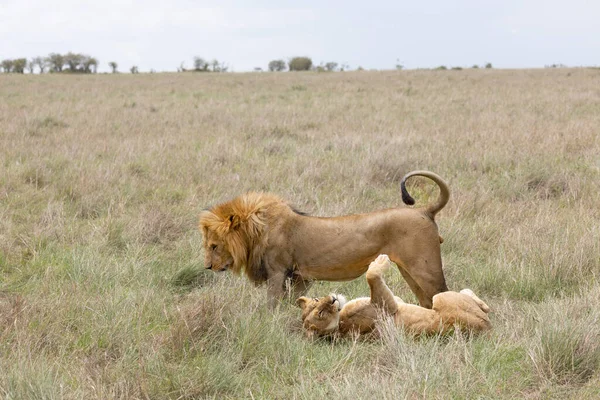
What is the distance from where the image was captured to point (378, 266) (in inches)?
160

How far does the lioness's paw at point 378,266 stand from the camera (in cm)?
399

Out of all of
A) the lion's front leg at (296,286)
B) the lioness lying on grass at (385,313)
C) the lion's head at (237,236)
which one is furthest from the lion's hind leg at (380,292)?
the lion's head at (237,236)

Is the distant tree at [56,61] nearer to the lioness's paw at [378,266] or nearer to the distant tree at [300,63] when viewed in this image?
the distant tree at [300,63]

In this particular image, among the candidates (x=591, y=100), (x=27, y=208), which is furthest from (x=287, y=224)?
(x=591, y=100)

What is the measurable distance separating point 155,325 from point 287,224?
3.91 feet

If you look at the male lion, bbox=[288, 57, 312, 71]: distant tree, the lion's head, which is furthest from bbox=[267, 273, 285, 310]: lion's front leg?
bbox=[288, 57, 312, 71]: distant tree

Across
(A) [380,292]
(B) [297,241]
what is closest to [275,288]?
(B) [297,241]

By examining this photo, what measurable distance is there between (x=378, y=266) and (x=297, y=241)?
2.70ft

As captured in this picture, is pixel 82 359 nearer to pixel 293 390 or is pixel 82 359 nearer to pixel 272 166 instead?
pixel 293 390

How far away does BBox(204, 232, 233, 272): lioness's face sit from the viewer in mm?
4633

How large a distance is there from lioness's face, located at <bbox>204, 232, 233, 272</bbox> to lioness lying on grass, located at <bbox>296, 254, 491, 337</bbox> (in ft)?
2.57

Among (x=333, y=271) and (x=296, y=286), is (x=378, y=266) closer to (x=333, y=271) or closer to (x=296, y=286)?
(x=333, y=271)

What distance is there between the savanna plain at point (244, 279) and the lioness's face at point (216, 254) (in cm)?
19

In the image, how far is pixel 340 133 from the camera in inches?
497
